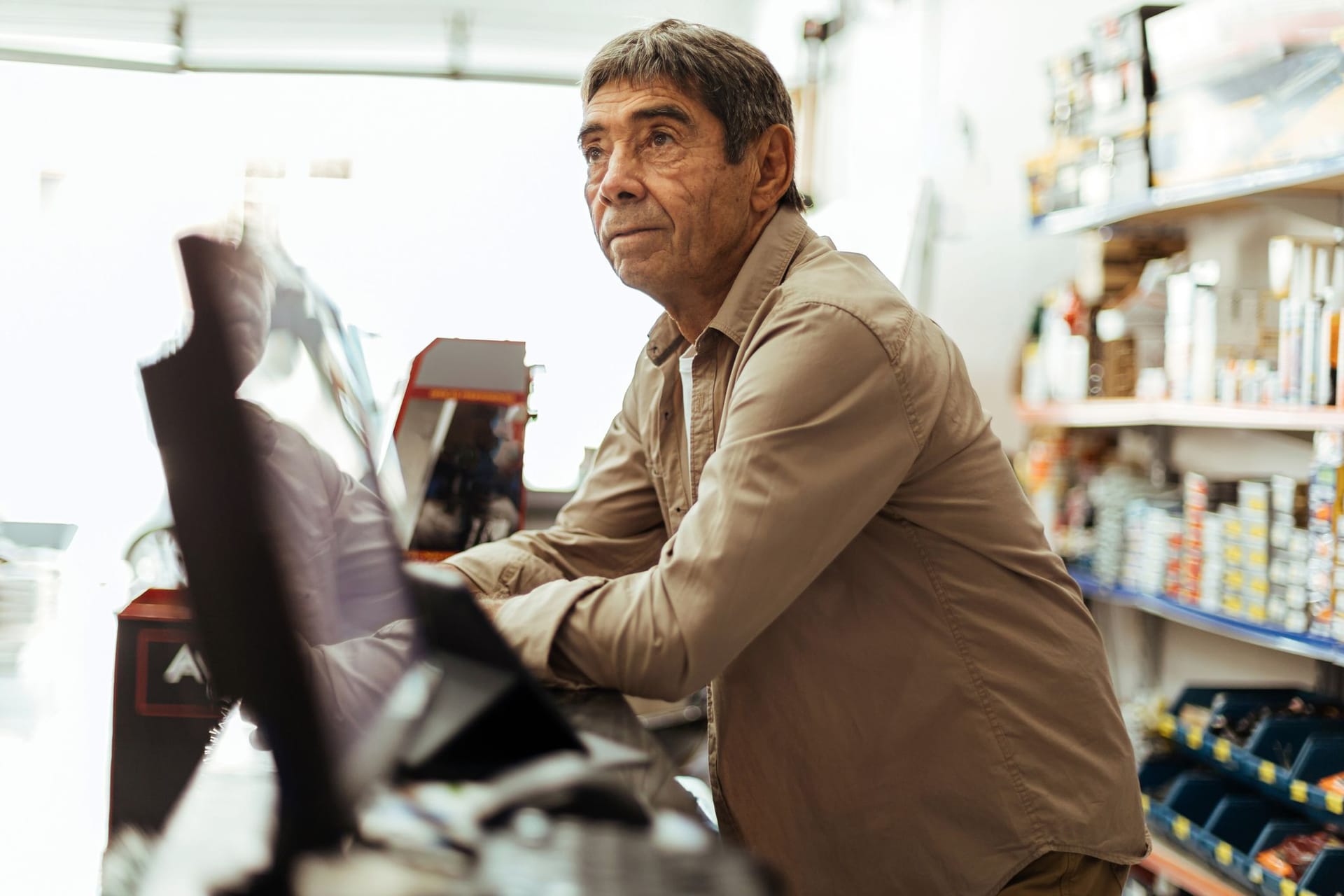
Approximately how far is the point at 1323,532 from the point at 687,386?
5.18 ft

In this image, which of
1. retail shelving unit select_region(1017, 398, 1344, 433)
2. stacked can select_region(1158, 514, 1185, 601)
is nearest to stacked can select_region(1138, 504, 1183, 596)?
stacked can select_region(1158, 514, 1185, 601)

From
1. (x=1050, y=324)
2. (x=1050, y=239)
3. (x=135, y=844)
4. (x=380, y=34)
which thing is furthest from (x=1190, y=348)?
(x=380, y=34)

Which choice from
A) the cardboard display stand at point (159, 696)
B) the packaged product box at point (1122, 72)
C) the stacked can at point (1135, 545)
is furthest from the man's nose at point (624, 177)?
the stacked can at point (1135, 545)

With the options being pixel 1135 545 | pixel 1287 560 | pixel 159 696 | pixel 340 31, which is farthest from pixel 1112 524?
pixel 340 31

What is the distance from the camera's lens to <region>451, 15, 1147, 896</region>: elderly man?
0.99 meters

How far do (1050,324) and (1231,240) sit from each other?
560mm

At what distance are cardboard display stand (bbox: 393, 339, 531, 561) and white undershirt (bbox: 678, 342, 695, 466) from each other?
0.50 metres

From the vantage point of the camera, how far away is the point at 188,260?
0.58m

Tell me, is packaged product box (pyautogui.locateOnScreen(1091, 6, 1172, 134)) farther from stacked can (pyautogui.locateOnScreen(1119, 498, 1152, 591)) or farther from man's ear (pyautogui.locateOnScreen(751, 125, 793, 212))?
man's ear (pyautogui.locateOnScreen(751, 125, 793, 212))

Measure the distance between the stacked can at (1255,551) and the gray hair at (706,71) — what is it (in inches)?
67.2

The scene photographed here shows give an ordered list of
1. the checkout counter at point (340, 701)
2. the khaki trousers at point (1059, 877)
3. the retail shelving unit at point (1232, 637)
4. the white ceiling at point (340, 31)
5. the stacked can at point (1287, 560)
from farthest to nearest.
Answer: the white ceiling at point (340, 31), the stacked can at point (1287, 560), the retail shelving unit at point (1232, 637), the khaki trousers at point (1059, 877), the checkout counter at point (340, 701)

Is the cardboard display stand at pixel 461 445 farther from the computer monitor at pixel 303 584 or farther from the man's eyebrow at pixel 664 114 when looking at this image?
the computer monitor at pixel 303 584

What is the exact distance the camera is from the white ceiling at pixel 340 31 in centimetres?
493

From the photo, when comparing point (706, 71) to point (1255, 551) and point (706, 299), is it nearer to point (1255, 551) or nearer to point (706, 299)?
point (706, 299)
